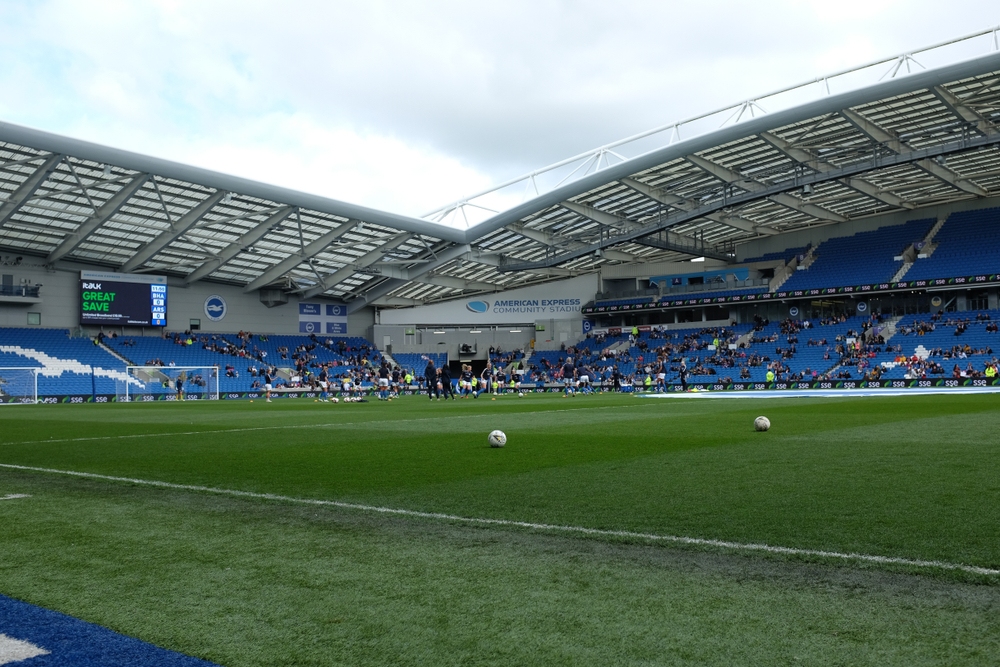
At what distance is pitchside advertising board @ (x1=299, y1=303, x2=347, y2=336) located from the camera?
212 ft

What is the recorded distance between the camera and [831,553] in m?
4.45

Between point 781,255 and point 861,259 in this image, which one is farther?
point 781,255

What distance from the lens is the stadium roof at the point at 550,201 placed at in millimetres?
35000

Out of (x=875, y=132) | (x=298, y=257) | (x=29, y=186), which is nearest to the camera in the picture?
(x=29, y=186)

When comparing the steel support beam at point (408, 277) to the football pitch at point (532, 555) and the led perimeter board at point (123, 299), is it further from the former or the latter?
the football pitch at point (532, 555)

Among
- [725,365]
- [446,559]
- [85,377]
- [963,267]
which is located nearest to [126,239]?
[85,377]

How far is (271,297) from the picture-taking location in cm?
6191

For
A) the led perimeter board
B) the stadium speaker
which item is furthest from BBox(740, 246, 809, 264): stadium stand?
the led perimeter board

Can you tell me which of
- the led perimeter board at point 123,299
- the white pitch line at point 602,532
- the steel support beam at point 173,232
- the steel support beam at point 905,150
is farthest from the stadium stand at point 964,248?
the white pitch line at point 602,532

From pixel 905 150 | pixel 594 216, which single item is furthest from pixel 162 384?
pixel 905 150

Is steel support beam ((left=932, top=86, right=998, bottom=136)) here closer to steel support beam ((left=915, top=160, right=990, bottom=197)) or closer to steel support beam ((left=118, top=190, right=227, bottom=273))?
steel support beam ((left=915, top=160, right=990, bottom=197))

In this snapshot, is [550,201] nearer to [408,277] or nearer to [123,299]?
[408,277]

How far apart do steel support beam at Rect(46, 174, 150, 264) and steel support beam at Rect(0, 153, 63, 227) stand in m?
3.34

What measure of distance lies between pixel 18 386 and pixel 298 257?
18.1 metres
